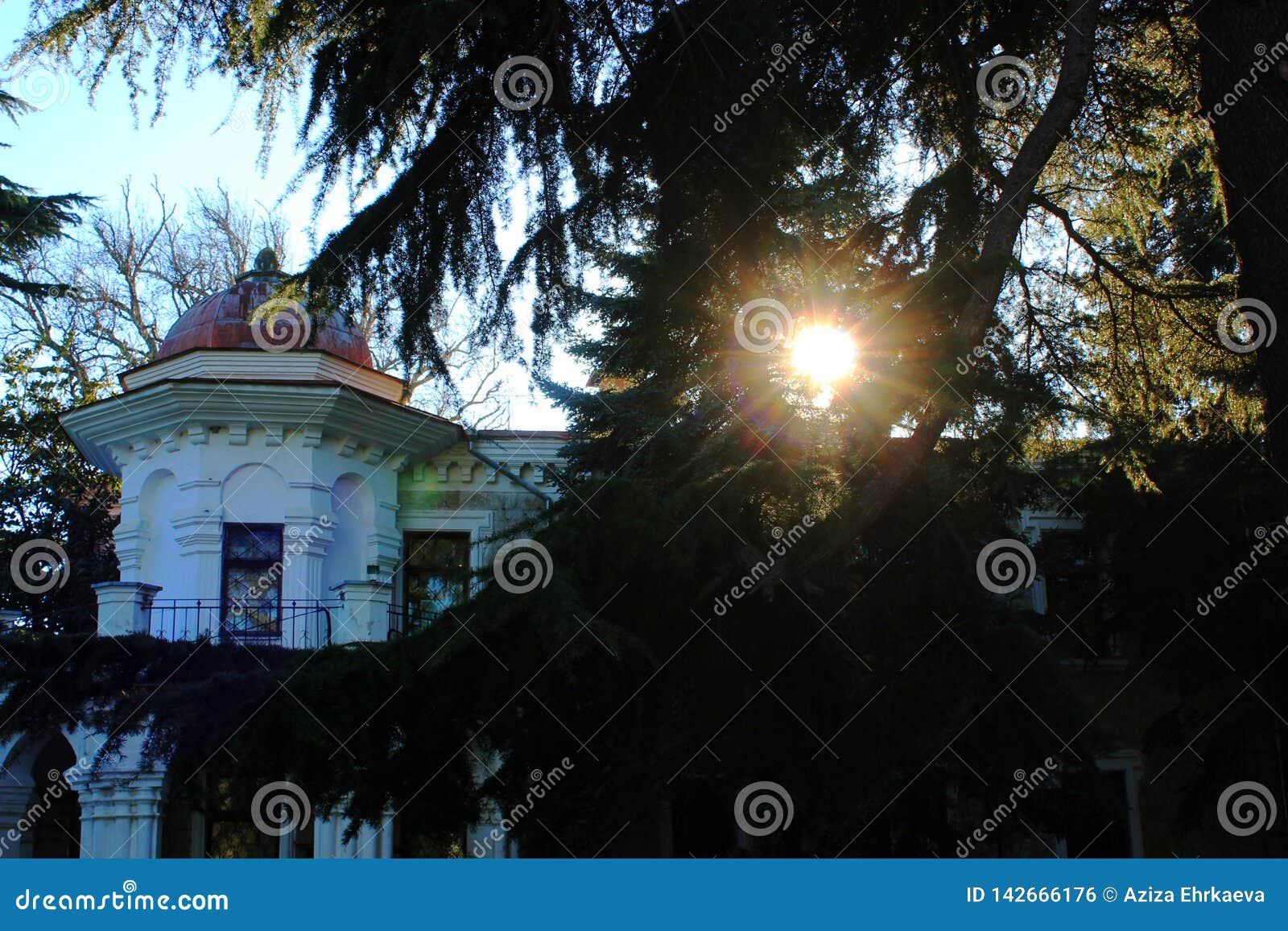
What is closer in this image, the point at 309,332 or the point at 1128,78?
the point at 309,332

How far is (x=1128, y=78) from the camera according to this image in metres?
8.27

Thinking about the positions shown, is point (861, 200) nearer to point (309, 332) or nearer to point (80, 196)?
point (309, 332)

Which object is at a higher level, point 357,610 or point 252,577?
point 252,577

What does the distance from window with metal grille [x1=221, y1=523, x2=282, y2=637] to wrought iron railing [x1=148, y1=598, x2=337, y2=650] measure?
0.01 metres

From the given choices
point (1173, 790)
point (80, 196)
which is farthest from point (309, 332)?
point (1173, 790)

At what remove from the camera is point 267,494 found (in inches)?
654

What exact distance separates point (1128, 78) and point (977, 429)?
335 centimetres

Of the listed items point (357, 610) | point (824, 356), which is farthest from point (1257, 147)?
point (357, 610)

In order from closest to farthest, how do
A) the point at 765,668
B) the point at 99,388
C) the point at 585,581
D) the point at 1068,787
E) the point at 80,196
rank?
the point at 585,581 → the point at 765,668 → the point at 1068,787 → the point at 80,196 → the point at 99,388

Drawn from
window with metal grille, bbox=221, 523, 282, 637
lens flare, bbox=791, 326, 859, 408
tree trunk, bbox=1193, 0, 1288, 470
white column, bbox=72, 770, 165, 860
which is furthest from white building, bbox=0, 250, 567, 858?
tree trunk, bbox=1193, 0, 1288, 470

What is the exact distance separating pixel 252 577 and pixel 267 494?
1064mm

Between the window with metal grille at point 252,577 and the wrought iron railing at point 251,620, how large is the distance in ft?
0.05

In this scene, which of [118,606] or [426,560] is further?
[426,560]

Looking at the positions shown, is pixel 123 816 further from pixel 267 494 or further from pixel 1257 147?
pixel 1257 147
